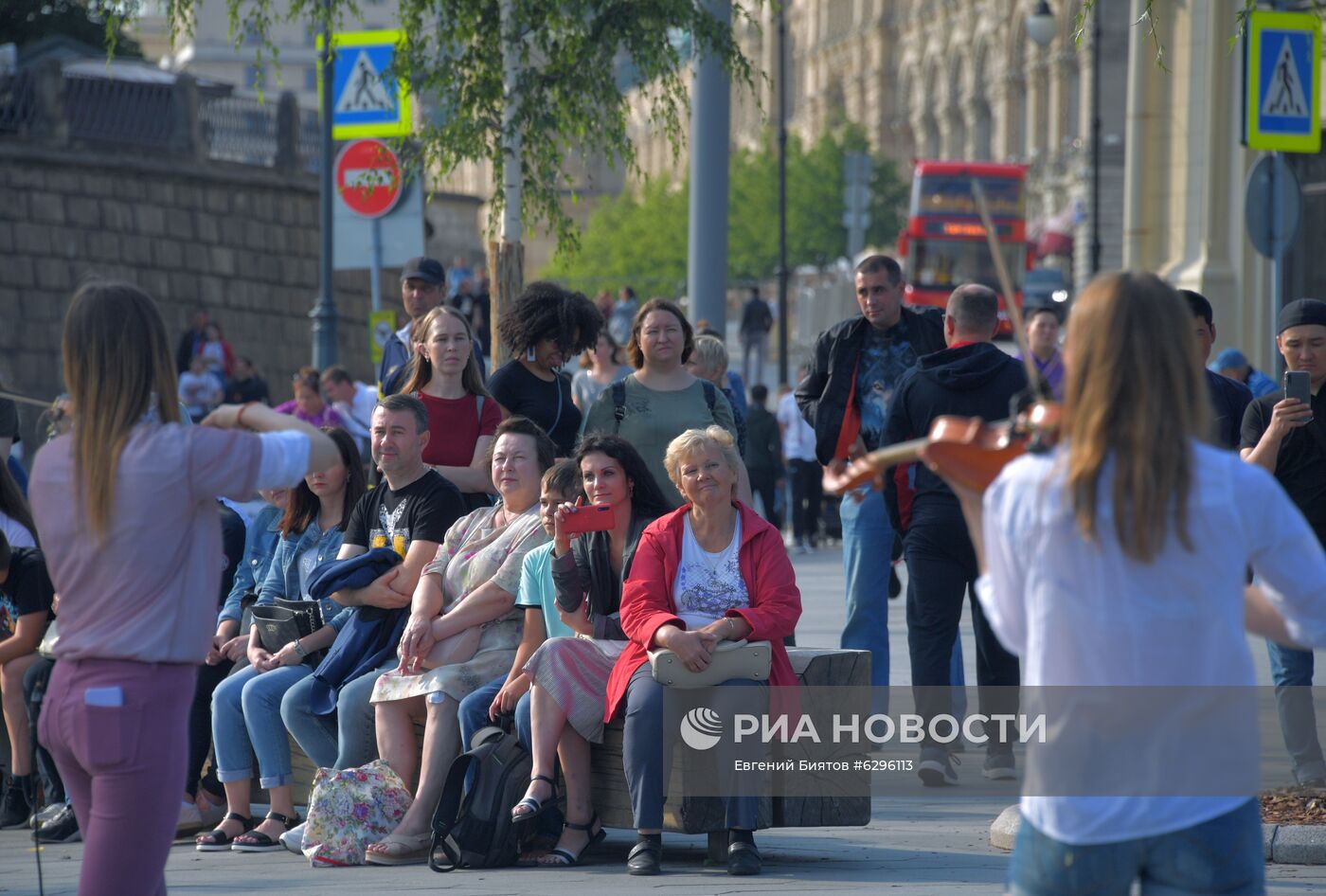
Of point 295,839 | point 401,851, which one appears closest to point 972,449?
point 401,851

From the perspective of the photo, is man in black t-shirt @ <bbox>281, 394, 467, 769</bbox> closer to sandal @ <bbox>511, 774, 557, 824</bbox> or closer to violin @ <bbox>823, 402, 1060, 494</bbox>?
sandal @ <bbox>511, 774, 557, 824</bbox>

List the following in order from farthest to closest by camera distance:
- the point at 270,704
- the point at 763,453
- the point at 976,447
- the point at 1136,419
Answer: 1. the point at 763,453
2. the point at 270,704
3. the point at 976,447
4. the point at 1136,419

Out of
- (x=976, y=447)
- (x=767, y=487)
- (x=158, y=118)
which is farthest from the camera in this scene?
(x=158, y=118)

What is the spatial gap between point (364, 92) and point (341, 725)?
21.9 feet

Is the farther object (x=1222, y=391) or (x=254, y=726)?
(x=1222, y=391)

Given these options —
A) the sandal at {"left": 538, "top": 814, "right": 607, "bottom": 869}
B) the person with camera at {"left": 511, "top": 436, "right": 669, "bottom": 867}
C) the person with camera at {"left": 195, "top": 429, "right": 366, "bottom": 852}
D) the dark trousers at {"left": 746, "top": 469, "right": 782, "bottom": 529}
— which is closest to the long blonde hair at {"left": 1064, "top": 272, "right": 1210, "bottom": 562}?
the person with camera at {"left": 511, "top": 436, "right": 669, "bottom": 867}

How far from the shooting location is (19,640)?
783 cm

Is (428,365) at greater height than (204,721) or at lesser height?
greater

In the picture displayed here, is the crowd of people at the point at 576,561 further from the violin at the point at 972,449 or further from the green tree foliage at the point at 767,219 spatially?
the green tree foliage at the point at 767,219

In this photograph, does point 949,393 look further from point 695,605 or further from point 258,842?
point 258,842

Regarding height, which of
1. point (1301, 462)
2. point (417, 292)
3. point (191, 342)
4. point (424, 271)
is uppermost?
point (424, 271)

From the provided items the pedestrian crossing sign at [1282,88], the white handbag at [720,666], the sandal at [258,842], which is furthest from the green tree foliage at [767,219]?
the white handbag at [720,666]

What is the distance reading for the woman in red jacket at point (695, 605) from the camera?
22.1 ft

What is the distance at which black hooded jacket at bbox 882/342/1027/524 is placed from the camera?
8.05 m
